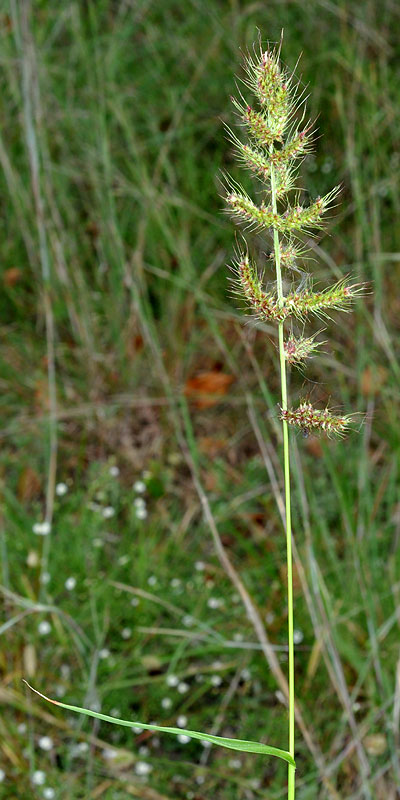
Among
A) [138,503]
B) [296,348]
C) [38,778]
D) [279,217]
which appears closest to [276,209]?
[279,217]

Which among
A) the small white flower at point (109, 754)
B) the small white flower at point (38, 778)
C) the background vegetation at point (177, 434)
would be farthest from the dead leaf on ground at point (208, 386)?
the small white flower at point (38, 778)

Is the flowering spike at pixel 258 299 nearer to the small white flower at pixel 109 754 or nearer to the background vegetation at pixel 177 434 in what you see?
the background vegetation at pixel 177 434

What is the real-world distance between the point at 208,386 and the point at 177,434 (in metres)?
0.59

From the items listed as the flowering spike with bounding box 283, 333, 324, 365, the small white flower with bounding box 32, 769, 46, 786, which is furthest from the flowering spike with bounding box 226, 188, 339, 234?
the small white flower with bounding box 32, 769, 46, 786

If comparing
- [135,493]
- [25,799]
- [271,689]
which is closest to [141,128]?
[135,493]

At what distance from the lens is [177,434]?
2.35 m

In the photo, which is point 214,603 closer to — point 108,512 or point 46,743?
point 108,512

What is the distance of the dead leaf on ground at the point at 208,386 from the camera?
2.89 m

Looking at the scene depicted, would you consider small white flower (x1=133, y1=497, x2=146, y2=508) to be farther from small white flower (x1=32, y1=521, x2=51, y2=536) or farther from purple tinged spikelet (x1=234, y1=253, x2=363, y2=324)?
purple tinged spikelet (x1=234, y1=253, x2=363, y2=324)

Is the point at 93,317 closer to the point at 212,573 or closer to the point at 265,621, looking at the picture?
the point at 212,573

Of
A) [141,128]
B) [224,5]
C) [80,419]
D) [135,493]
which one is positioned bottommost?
[135,493]

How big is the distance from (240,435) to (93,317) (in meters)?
0.63

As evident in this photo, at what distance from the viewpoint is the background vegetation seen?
2025mm

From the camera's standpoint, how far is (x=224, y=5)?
3.37 m
